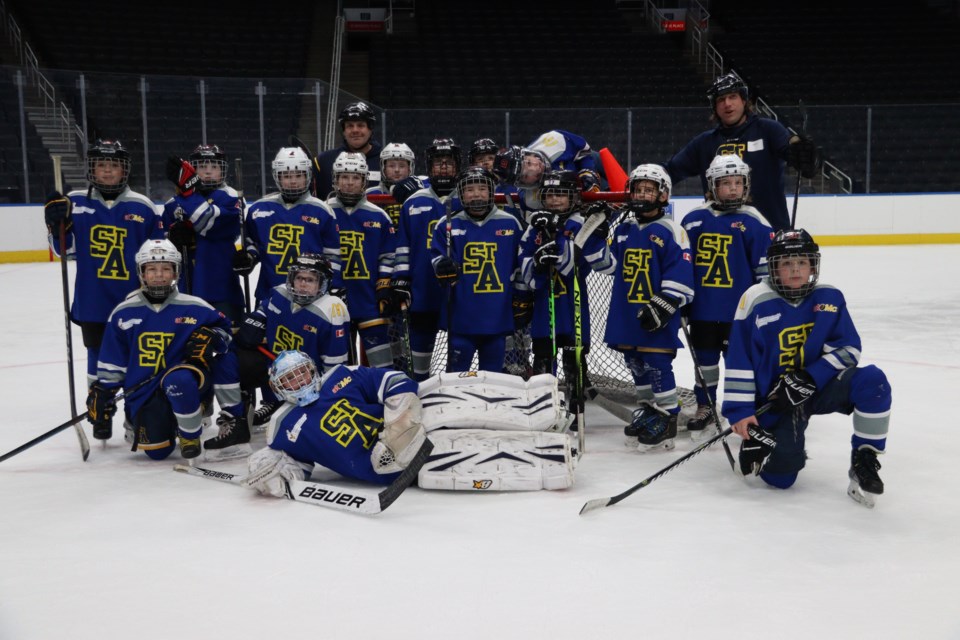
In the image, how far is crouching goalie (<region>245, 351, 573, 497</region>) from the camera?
2930 millimetres

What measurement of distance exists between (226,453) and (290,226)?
0.89 meters

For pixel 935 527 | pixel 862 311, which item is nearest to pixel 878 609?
pixel 935 527

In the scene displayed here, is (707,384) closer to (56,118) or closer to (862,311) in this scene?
(862,311)

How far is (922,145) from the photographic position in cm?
1062

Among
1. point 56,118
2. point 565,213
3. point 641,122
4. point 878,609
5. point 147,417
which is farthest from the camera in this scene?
point 641,122

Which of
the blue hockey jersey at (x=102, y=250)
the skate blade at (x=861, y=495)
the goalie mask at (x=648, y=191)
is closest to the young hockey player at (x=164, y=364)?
the blue hockey jersey at (x=102, y=250)

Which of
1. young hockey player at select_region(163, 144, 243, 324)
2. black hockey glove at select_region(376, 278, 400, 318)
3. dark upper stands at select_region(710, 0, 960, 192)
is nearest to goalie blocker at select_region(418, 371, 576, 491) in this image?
black hockey glove at select_region(376, 278, 400, 318)

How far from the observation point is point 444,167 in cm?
392

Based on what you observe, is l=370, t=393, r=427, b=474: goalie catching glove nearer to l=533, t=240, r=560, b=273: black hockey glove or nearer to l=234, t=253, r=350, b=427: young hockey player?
l=234, t=253, r=350, b=427: young hockey player

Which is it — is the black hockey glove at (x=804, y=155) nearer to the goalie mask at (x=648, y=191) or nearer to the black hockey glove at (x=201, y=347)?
the goalie mask at (x=648, y=191)

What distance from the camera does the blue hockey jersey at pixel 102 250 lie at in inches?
146

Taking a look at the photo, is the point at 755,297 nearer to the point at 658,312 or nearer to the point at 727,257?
the point at 658,312

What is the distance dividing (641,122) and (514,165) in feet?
23.6

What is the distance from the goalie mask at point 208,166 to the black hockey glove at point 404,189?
0.67 meters
